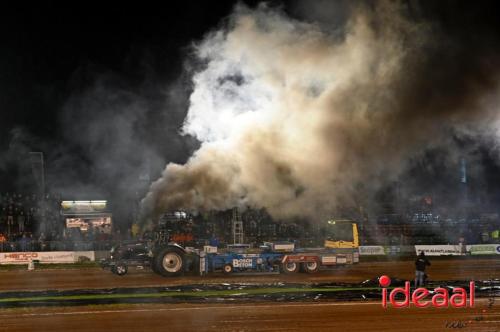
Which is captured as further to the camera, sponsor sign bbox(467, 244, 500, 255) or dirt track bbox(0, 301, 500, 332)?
sponsor sign bbox(467, 244, 500, 255)

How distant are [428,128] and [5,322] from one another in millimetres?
20002

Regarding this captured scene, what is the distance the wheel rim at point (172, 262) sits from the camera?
1000 inches

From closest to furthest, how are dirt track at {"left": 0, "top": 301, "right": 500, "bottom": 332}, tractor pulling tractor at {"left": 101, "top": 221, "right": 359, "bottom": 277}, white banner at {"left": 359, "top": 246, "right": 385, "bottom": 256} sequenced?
dirt track at {"left": 0, "top": 301, "right": 500, "bottom": 332} → tractor pulling tractor at {"left": 101, "top": 221, "right": 359, "bottom": 277} → white banner at {"left": 359, "top": 246, "right": 385, "bottom": 256}

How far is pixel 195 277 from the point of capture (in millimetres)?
25844

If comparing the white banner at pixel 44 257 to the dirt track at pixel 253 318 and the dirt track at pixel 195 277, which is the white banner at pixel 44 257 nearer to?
the dirt track at pixel 195 277

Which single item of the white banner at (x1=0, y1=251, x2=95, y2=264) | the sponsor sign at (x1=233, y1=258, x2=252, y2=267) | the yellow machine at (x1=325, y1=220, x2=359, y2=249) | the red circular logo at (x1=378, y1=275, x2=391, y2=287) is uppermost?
the yellow machine at (x1=325, y1=220, x2=359, y2=249)

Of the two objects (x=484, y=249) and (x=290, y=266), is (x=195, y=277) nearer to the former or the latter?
(x=290, y=266)

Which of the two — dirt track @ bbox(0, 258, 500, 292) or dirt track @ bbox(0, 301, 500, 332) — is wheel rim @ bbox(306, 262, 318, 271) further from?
dirt track @ bbox(0, 301, 500, 332)

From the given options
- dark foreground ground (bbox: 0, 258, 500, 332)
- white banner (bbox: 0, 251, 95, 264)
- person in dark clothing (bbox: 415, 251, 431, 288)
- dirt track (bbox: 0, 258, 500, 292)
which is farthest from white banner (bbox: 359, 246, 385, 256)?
dark foreground ground (bbox: 0, 258, 500, 332)

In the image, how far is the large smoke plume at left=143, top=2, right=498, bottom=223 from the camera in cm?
2525

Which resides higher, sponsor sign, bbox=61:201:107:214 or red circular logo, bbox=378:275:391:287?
sponsor sign, bbox=61:201:107:214

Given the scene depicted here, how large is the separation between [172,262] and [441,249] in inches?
904

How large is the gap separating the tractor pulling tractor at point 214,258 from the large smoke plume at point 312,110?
2406mm

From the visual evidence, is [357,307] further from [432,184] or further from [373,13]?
[432,184]
